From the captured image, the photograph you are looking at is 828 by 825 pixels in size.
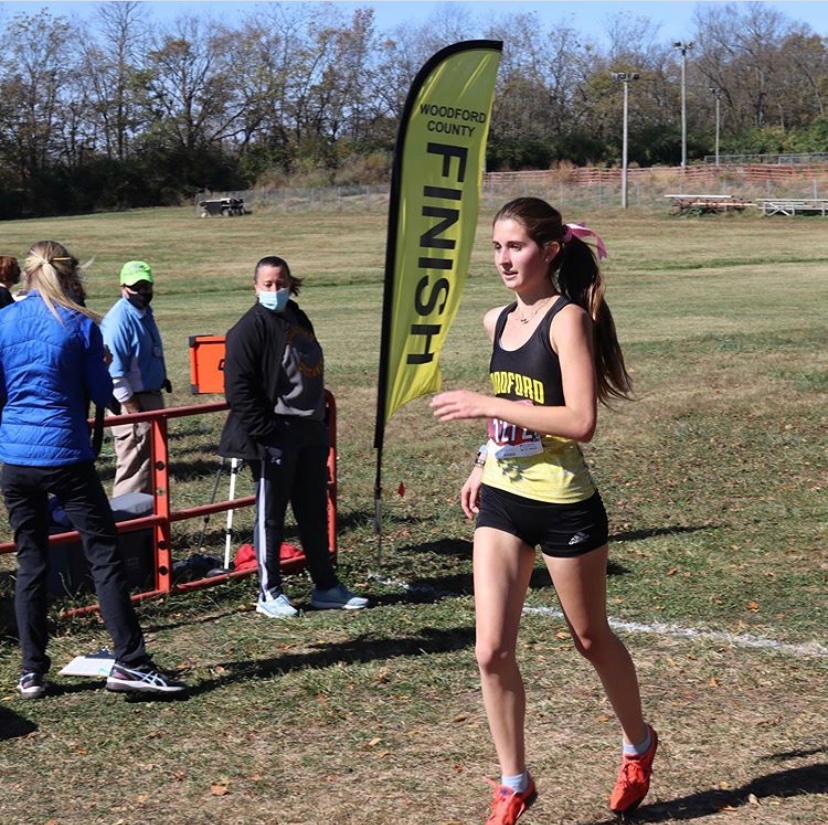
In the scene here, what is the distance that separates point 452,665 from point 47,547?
6.29 ft

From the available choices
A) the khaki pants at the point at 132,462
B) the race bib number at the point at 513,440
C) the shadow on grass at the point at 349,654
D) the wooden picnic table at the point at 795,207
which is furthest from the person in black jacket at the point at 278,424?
the wooden picnic table at the point at 795,207

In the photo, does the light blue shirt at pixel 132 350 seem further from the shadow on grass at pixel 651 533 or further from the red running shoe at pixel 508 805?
the red running shoe at pixel 508 805

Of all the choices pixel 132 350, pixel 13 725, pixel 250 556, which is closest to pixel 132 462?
pixel 132 350

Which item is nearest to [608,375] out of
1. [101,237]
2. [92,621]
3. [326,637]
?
[326,637]

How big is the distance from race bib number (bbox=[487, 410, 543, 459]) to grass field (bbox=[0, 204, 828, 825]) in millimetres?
1264

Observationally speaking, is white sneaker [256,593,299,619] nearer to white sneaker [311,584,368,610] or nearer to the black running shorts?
white sneaker [311,584,368,610]

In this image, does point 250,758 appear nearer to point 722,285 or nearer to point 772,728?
point 772,728

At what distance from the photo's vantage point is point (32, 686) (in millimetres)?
5844

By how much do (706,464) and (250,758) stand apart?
6.94 meters

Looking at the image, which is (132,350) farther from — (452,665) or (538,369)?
(538,369)

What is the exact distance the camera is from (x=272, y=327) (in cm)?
701

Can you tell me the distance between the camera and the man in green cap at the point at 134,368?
30.8ft

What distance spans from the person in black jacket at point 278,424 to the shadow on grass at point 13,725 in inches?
67.0

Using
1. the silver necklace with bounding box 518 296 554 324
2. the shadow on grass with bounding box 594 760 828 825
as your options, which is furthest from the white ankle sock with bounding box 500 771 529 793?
the silver necklace with bounding box 518 296 554 324
